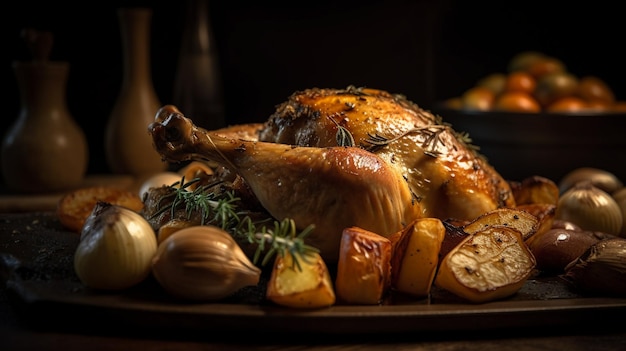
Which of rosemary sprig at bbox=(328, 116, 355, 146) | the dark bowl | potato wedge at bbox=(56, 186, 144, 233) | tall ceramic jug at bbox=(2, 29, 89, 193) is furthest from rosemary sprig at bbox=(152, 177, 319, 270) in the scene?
the dark bowl

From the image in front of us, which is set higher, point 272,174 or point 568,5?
point 568,5

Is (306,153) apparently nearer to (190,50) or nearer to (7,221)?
(7,221)

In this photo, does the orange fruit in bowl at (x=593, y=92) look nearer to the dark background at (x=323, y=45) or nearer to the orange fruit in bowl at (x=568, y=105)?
the orange fruit in bowl at (x=568, y=105)

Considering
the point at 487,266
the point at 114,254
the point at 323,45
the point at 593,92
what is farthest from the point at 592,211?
the point at 323,45

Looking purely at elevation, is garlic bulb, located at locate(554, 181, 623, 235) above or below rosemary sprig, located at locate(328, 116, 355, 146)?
below

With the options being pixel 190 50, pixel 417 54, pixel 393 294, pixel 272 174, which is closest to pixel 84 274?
pixel 272 174

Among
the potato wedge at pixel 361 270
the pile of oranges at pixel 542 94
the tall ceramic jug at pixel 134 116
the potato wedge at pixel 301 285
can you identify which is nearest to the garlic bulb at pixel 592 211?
the potato wedge at pixel 361 270

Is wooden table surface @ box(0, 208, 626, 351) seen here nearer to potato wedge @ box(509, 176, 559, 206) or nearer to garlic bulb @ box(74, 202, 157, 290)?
garlic bulb @ box(74, 202, 157, 290)
